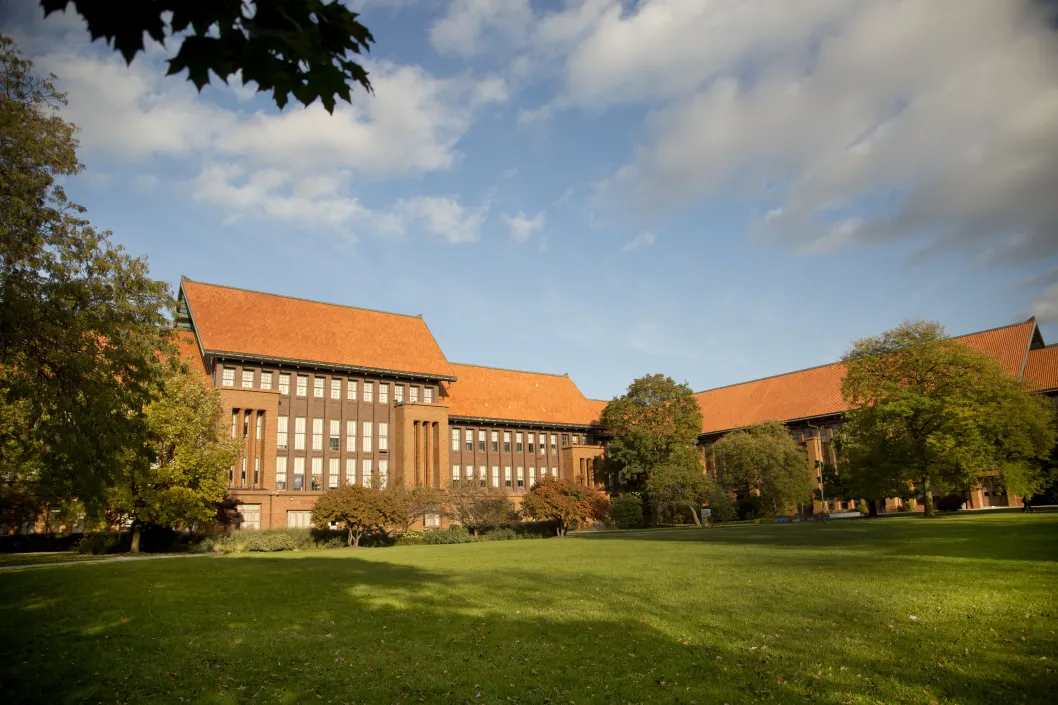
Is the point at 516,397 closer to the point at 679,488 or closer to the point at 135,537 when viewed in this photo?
the point at 679,488

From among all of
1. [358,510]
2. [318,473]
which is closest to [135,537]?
[358,510]

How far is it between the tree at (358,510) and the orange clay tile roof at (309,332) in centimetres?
1501

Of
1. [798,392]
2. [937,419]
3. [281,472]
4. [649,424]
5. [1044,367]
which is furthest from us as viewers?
[798,392]

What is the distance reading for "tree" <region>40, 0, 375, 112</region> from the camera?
3281mm

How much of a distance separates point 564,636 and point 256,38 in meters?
8.07

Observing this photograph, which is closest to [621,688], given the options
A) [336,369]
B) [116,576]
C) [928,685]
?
[928,685]

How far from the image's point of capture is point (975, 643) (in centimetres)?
786

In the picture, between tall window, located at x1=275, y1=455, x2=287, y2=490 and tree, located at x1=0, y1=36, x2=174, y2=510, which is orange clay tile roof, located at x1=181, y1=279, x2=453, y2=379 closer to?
tall window, located at x1=275, y1=455, x2=287, y2=490

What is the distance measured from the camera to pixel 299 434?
174 feet

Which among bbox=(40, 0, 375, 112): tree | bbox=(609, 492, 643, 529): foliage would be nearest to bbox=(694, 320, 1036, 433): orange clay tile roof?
bbox=(609, 492, 643, 529): foliage

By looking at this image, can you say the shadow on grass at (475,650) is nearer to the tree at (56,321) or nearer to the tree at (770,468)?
the tree at (56,321)

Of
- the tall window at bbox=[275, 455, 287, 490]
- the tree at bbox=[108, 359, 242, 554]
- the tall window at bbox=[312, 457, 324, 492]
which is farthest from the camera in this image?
the tall window at bbox=[312, 457, 324, 492]

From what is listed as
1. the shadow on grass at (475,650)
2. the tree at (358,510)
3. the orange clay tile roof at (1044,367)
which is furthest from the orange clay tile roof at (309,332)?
the orange clay tile roof at (1044,367)

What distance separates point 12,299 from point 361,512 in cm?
3161
